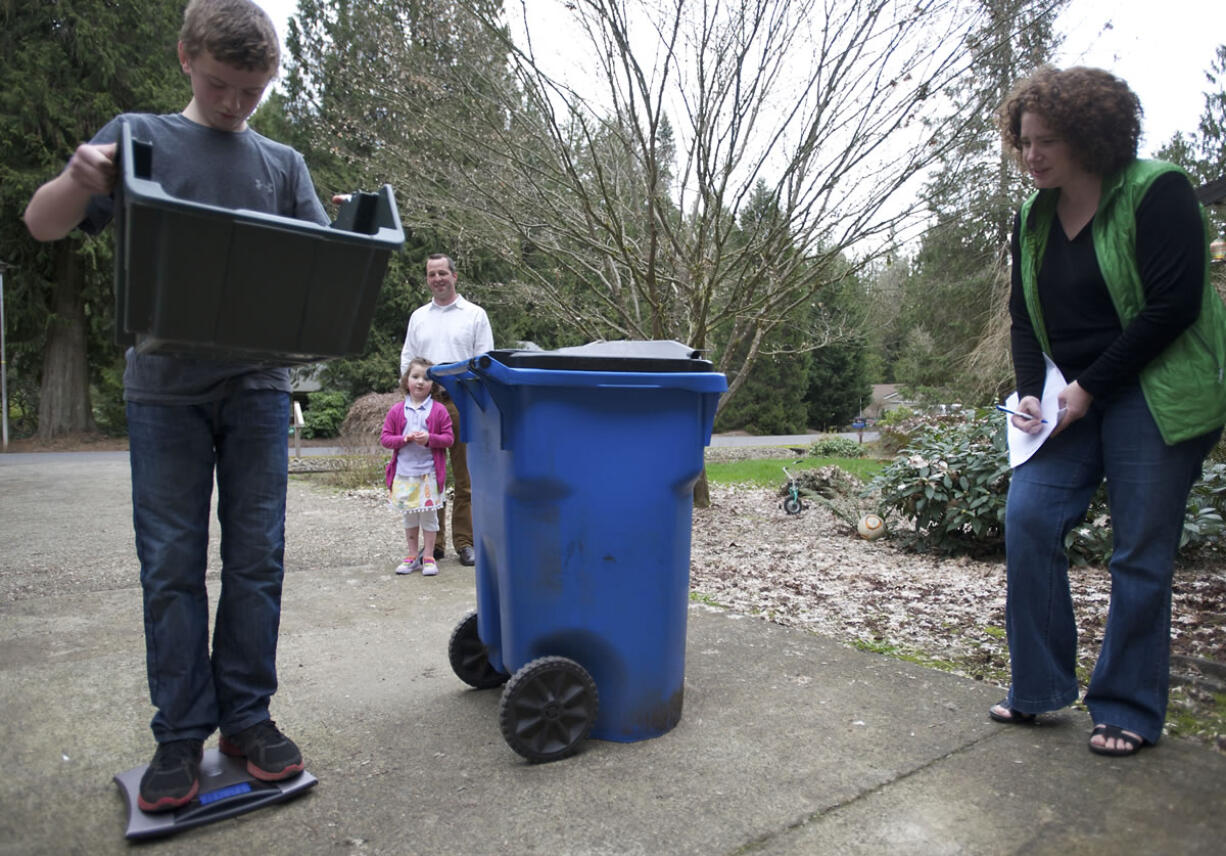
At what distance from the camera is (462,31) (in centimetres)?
586

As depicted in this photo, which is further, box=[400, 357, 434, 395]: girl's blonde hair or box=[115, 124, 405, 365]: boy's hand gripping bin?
box=[400, 357, 434, 395]: girl's blonde hair

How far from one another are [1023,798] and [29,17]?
1951 centimetres

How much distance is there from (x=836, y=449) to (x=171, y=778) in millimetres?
14742

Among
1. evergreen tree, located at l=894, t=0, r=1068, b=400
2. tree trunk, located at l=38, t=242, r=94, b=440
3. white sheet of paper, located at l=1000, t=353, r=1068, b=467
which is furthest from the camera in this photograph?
tree trunk, located at l=38, t=242, r=94, b=440

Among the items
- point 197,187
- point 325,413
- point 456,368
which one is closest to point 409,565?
point 456,368

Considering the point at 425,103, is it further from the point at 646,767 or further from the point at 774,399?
the point at 774,399

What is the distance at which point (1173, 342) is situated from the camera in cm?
211

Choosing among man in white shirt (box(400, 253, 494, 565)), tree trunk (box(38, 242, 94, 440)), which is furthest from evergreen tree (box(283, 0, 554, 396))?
tree trunk (box(38, 242, 94, 440))

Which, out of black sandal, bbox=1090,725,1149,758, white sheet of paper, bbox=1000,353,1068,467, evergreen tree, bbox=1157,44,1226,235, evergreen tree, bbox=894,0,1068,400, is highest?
evergreen tree, bbox=1157,44,1226,235

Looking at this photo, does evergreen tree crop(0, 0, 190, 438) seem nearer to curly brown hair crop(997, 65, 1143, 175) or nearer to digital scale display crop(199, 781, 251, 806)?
digital scale display crop(199, 781, 251, 806)

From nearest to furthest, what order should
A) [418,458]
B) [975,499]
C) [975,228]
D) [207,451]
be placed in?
[207,451] < [418,458] < [975,499] < [975,228]

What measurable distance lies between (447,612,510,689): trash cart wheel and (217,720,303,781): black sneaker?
663 millimetres

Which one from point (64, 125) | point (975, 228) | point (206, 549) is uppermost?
point (64, 125)

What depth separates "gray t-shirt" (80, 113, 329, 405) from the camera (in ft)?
5.90
